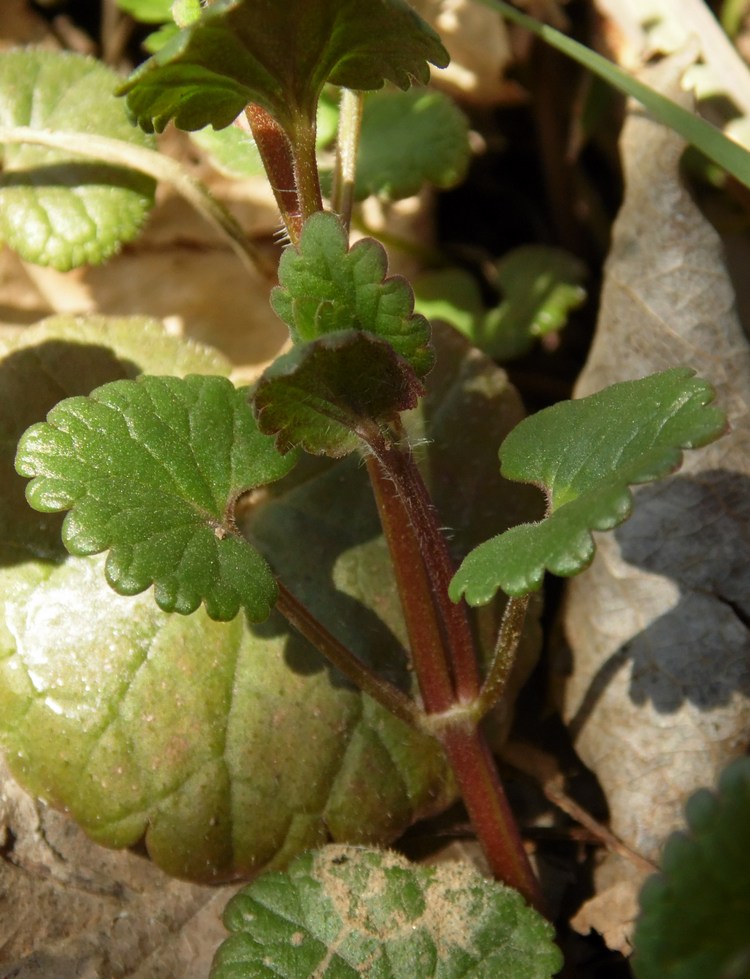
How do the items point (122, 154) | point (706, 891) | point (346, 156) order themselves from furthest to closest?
point (122, 154)
point (346, 156)
point (706, 891)

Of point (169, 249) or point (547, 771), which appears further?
point (169, 249)

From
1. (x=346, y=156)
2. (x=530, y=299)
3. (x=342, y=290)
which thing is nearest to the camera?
(x=342, y=290)

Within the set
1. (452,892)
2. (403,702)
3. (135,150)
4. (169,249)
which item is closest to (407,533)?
(403,702)

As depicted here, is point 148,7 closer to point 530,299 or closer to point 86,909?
point 530,299

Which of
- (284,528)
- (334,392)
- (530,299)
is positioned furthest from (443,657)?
(530,299)

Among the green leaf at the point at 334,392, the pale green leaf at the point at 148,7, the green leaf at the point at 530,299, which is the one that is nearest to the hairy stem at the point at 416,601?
the green leaf at the point at 334,392

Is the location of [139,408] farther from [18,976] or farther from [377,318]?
[18,976]

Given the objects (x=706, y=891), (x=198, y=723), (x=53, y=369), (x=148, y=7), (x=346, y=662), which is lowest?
(x=198, y=723)
